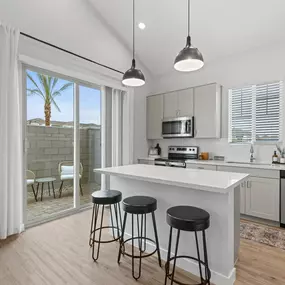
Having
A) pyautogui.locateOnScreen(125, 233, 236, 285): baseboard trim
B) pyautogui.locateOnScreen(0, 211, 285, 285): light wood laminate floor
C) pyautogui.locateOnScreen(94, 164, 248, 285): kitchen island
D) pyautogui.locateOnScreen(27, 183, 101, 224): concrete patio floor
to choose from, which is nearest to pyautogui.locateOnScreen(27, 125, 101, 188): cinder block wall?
pyautogui.locateOnScreen(27, 183, 101, 224): concrete patio floor

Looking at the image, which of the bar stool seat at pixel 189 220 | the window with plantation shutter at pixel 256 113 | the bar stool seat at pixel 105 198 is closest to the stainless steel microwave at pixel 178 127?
the window with plantation shutter at pixel 256 113

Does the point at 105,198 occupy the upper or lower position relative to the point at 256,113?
lower

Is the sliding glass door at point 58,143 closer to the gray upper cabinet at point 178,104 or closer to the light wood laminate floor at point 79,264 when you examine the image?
the light wood laminate floor at point 79,264

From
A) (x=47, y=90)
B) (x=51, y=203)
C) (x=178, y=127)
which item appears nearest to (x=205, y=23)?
(x=178, y=127)

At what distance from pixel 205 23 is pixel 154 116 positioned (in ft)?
6.99

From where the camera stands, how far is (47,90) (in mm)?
3486

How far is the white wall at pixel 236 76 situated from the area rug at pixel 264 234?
1.23 meters

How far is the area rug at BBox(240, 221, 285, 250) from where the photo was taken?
2643 millimetres

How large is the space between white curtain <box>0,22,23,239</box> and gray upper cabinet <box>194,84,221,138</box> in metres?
3.13

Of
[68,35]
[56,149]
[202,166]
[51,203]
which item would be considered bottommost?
[51,203]

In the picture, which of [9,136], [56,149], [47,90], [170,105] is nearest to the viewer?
[9,136]

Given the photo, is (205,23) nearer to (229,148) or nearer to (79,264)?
(229,148)

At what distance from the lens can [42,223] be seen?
10.6 ft

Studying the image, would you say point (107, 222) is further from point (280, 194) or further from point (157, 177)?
point (280, 194)
